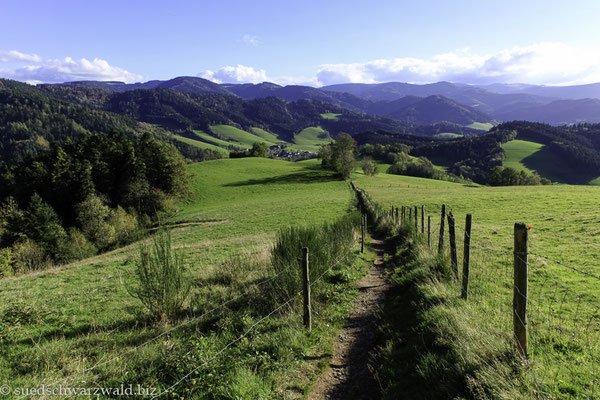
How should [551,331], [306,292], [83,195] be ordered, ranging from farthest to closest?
[83,195], [306,292], [551,331]

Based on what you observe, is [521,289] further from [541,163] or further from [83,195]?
[541,163]

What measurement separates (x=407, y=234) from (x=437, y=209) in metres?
19.3

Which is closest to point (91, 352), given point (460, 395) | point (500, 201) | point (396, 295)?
point (460, 395)

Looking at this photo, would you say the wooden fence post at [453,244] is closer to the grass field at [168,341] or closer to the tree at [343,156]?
the grass field at [168,341]

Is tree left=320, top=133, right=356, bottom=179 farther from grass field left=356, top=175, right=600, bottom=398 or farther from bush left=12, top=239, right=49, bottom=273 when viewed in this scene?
bush left=12, top=239, right=49, bottom=273

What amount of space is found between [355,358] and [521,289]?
3.32 meters

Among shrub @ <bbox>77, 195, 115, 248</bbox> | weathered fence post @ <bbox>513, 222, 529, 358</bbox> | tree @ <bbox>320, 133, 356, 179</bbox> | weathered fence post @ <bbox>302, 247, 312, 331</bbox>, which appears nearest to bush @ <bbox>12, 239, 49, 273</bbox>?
shrub @ <bbox>77, 195, 115, 248</bbox>

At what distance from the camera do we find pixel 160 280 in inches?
264

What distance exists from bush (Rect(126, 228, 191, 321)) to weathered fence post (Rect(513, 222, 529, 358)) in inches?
261

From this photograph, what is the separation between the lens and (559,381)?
147 inches

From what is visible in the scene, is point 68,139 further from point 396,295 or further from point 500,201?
point 500,201

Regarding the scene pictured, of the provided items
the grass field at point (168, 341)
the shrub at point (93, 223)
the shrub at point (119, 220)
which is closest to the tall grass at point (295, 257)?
the grass field at point (168, 341)

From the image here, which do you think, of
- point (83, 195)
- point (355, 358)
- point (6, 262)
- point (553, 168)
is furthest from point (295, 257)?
point (553, 168)

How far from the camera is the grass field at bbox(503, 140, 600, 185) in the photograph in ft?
443
